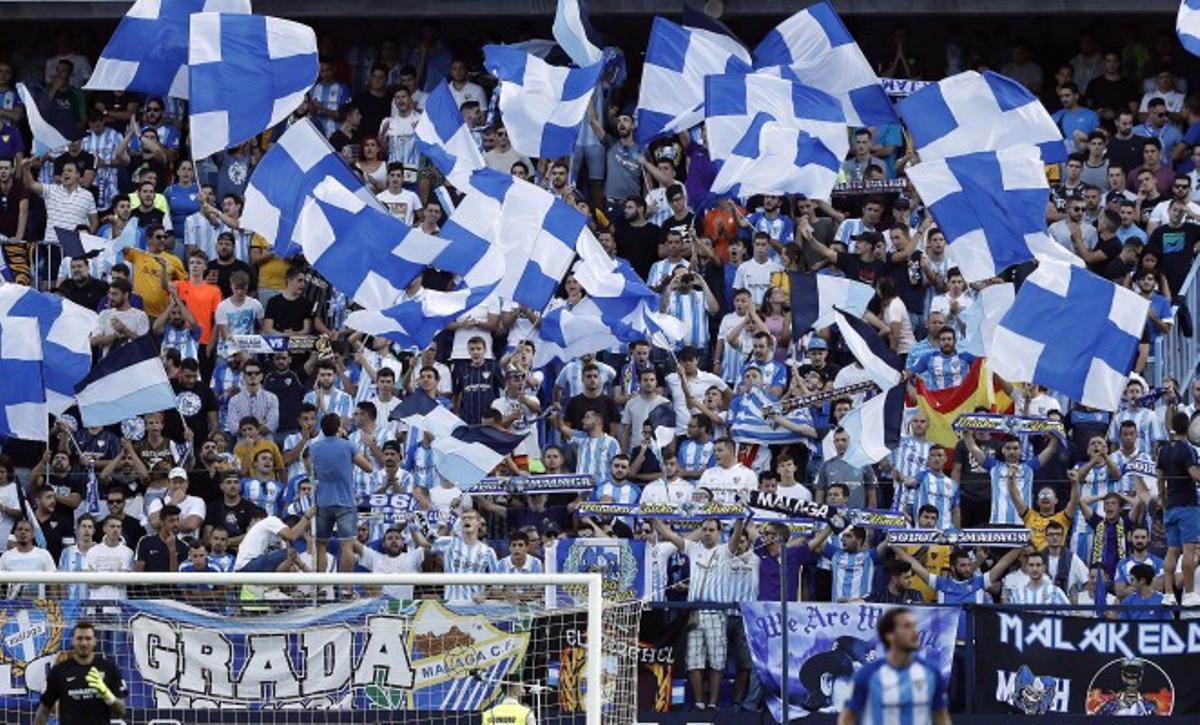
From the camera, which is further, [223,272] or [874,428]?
[223,272]

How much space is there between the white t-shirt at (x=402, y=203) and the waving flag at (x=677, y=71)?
7.72ft

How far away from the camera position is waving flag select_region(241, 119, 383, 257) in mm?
24531

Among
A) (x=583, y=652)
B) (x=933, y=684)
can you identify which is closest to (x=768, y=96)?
(x=583, y=652)

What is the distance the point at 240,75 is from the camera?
2506 centimetres

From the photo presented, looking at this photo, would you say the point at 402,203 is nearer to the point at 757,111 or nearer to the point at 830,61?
the point at 757,111

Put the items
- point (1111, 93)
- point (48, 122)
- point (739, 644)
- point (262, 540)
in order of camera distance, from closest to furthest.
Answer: point (739, 644), point (262, 540), point (48, 122), point (1111, 93)

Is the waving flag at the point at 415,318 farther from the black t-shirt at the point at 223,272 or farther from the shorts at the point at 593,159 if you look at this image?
the shorts at the point at 593,159

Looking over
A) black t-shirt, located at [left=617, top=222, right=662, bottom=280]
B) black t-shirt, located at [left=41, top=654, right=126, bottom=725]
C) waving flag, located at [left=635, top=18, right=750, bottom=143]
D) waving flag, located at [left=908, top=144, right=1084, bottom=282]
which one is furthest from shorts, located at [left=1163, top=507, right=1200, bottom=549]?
black t-shirt, located at [left=41, top=654, right=126, bottom=725]

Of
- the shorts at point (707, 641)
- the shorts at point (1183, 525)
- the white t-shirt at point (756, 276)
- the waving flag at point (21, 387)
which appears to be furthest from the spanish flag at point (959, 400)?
the waving flag at point (21, 387)

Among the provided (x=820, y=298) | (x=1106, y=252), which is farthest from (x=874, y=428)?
(x=1106, y=252)

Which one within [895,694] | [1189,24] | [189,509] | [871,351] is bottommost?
[895,694]

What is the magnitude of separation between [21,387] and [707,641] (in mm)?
6212

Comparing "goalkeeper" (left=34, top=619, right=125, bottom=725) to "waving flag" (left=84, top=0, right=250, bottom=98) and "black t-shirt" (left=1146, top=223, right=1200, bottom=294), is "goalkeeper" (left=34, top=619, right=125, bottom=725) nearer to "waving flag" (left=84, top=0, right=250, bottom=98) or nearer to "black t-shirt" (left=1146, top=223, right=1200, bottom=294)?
"waving flag" (left=84, top=0, right=250, bottom=98)

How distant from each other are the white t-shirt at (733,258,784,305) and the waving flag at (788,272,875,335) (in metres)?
1.20
